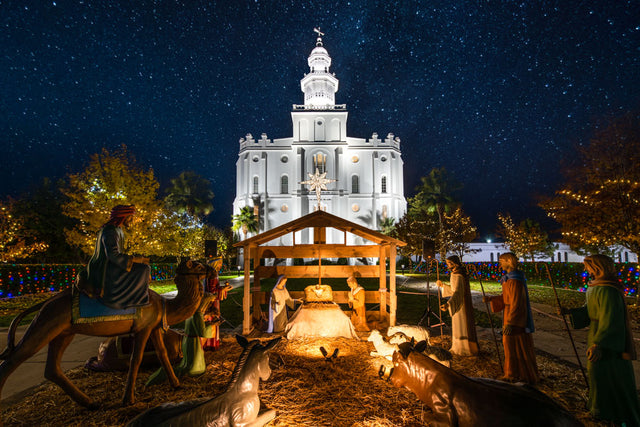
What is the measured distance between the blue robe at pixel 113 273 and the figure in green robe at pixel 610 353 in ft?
18.5

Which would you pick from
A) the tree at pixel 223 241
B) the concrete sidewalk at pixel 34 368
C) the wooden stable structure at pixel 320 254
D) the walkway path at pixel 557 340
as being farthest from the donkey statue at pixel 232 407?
the tree at pixel 223 241

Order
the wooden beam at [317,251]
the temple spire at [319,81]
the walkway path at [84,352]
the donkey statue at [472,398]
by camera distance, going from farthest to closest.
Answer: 1. the temple spire at [319,81]
2. the wooden beam at [317,251]
3. the walkway path at [84,352]
4. the donkey statue at [472,398]

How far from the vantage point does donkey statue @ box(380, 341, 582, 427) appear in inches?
88.7

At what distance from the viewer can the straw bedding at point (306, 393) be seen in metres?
3.68

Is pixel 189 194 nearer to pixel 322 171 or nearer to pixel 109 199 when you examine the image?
pixel 322 171

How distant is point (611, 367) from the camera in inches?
137

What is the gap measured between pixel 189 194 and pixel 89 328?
156 ft

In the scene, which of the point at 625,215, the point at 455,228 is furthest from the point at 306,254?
the point at 455,228

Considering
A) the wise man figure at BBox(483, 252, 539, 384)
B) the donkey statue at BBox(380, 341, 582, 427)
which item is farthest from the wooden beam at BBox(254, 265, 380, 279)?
the donkey statue at BBox(380, 341, 582, 427)

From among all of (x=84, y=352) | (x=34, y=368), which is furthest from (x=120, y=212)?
(x=84, y=352)

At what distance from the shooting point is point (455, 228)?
27641 millimetres

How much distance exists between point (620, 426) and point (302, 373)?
4.18 m

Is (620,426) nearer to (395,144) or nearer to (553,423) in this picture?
(553,423)

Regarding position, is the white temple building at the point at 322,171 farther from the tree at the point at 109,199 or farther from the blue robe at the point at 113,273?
the blue robe at the point at 113,273
